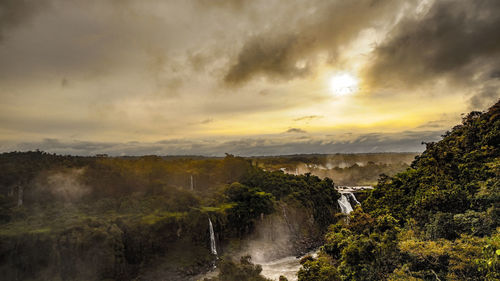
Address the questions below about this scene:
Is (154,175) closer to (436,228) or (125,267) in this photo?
(125,267)

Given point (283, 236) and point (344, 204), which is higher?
point (344, 204)

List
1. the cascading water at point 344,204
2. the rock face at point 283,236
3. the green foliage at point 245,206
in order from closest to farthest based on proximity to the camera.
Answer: the rock face at point 283,236, the green foliage at point 245,206, the cascading water at point 344,204

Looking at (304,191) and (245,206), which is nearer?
(245,206)

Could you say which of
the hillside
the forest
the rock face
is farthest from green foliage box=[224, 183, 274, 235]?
the hillside

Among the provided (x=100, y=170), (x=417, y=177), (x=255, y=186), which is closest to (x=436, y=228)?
(x=417, y=177)

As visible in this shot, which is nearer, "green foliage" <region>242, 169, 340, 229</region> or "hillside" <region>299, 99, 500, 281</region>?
"hillside" <region>299, 99, 500, 281</region>

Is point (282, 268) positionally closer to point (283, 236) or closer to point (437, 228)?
point (283, 236)

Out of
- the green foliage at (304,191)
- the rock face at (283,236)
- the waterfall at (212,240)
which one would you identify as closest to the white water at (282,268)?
the rock face at (283,236)

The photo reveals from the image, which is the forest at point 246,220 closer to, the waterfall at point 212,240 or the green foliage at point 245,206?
the green foliage at point 245,206

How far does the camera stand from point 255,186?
61.9m

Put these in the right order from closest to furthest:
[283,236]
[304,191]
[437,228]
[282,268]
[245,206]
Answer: [437,228]
[282,268]
[283,236]
[245,206]
[304,191]

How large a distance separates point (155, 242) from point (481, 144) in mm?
41795

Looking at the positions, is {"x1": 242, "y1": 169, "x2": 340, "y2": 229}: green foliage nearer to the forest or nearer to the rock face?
the forest

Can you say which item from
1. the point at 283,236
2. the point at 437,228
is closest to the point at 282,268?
the point at 283,236
